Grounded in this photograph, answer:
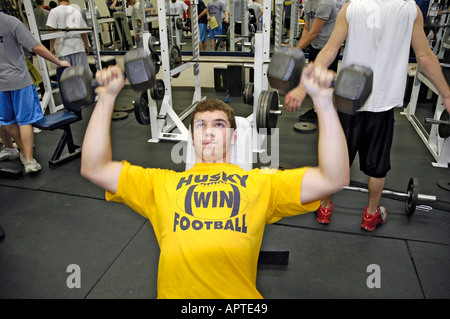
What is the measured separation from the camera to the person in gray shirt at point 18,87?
259cm

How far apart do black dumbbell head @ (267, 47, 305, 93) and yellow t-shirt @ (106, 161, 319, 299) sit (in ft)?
1.01

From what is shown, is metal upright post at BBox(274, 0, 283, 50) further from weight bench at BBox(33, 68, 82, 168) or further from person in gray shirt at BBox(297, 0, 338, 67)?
weight bench at BBox(33, 68, 82, 168)

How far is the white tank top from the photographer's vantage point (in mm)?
1581

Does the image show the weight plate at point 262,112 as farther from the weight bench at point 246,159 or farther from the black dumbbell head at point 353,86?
the black dumbbell head at point 353,86

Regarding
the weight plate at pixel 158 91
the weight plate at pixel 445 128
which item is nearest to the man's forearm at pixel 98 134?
the weight plate at pixel 158 91

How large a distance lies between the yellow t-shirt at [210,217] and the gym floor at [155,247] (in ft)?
2.32

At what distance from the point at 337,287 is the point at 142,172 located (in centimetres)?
116

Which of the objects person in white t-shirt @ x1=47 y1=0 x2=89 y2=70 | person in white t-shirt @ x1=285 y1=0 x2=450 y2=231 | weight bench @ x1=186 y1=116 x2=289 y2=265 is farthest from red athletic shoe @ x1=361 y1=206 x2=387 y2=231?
person in white t-shirt @ x1=47 y1=0 x2=89 y2=70

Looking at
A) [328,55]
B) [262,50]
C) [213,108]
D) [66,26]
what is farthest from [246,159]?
[66,26]

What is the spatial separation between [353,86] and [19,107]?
9.20 ft

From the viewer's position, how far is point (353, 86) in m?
0.86
